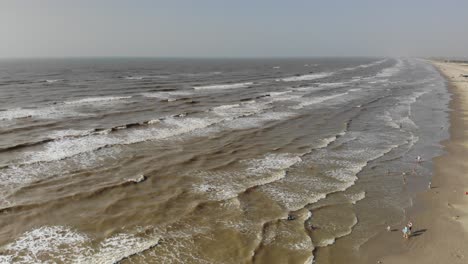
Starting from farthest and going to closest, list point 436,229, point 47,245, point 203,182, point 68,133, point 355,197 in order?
point 68,133 → point 203,182 → point 355,197 → point 436,229 → point 47,245

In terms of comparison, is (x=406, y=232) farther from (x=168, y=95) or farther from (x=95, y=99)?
(x=168, y=95)

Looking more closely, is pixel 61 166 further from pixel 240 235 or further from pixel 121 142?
pixel 240 235

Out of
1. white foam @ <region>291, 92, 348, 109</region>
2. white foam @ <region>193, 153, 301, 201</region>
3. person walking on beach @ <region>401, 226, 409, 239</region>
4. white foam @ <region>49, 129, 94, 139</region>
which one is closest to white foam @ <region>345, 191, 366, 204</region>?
person walking on beach @ <region>401, 226, 409, 239</region>

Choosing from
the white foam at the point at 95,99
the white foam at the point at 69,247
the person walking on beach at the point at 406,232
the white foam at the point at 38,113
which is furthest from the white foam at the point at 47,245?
the white foam at the point at 95,99

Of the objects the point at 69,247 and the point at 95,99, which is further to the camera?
the point at 95,99

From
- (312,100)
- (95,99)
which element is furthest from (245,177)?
(95,99)

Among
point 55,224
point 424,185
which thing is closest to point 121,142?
point 55,224

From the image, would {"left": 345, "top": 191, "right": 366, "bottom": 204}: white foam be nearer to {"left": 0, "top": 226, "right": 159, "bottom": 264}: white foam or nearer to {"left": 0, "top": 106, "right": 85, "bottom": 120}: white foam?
{"left": 0, "top": 226, "right": 159, "bottom": 264}: white foam
